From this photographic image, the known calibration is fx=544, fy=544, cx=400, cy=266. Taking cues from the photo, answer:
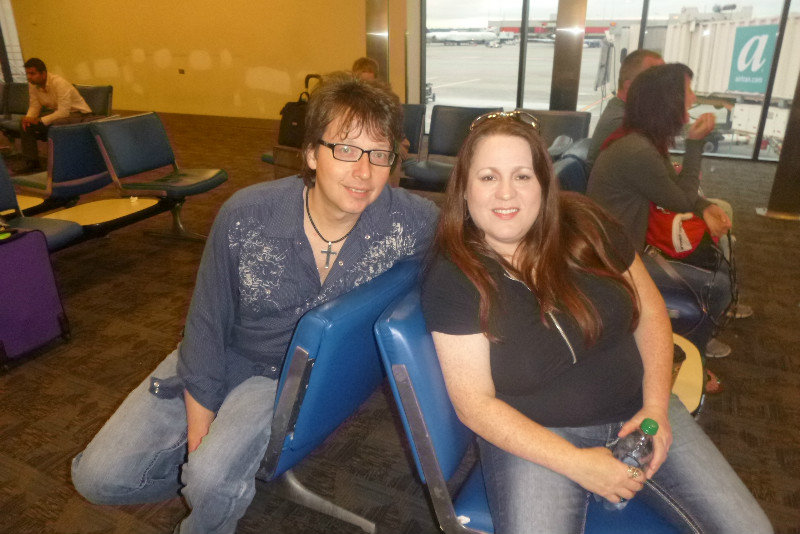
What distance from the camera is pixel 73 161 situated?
155 inches

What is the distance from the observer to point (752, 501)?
1.19 metres

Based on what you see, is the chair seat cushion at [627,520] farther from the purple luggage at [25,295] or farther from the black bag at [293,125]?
the black bag at [293,125]

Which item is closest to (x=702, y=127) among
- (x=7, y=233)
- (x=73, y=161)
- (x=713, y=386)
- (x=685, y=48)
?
(x=713, y=386)

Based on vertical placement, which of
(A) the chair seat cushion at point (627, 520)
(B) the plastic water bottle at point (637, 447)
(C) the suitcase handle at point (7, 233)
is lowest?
(A) the chair seat cushion at point (627, 520)

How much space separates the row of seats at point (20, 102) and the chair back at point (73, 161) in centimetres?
291

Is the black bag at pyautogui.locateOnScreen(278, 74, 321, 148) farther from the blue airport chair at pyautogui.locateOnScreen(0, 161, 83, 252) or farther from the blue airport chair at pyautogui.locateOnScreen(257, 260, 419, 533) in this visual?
the blue airport chair at pyautogui.locateOnScreen(257, 260, 419, 533)

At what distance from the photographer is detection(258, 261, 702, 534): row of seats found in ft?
3.52

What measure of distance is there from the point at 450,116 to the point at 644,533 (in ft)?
14.0

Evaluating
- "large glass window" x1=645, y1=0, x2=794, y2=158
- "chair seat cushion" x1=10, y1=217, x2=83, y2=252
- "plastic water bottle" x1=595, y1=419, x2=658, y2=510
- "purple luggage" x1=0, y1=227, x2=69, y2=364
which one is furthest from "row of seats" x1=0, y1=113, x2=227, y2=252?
"large glass window" x1=645, y1=0, x2=794, y2=158

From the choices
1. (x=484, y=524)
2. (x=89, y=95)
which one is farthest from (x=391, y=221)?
(x=89, y=95)

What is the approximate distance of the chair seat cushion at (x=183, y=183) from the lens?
13.1 feet

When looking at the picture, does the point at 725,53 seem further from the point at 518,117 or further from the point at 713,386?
the point at 518,117

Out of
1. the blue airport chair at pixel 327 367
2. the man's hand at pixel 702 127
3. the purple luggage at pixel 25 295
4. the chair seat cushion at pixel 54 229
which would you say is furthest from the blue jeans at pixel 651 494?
the chair seat cushion at pixel 54 229

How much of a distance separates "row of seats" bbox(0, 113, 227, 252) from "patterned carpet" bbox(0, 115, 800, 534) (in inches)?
17.9
